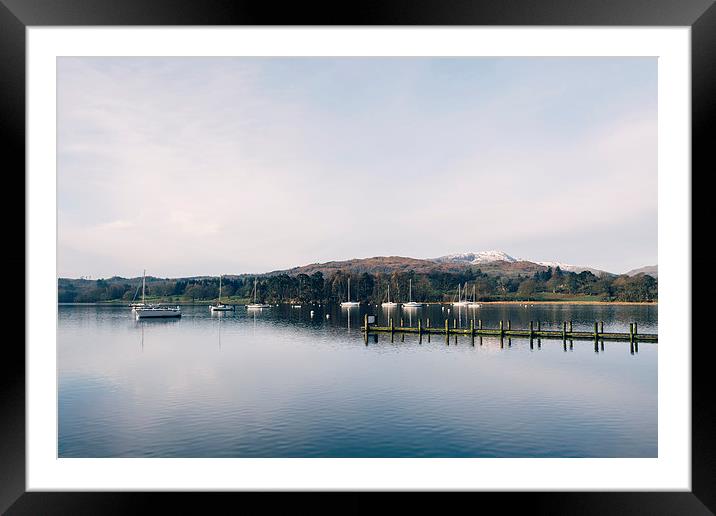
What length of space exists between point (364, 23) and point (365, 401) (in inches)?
430

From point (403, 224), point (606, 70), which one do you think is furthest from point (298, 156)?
point (606, 70)

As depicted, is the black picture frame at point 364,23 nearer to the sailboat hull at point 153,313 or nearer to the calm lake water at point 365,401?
the calm lake water at point 365,401

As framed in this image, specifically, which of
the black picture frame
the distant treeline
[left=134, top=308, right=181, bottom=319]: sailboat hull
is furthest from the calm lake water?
the distant treeline

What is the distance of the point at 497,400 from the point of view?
12883mm

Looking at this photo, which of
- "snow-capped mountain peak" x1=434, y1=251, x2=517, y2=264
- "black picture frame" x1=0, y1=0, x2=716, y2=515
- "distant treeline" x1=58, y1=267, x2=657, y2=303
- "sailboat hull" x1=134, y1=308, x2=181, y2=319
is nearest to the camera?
"black picture frame" x1=0, y1=0, x2=716, y2=515

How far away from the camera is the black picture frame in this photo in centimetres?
316

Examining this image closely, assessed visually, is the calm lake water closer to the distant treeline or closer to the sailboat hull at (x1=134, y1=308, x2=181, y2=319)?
the sailboat hull at (x1=134, y1=308, x2=181, y2=319)

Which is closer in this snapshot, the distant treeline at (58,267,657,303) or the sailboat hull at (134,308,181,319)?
the sailboat hull at (134,308,181,319)

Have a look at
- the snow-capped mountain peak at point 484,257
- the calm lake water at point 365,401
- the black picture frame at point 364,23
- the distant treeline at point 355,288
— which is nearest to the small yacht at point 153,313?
the calm lake water at point 365,401

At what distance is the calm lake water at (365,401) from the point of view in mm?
9336

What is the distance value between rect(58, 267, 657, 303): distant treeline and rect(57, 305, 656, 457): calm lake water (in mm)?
55677

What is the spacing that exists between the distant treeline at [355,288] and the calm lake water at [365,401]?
55677 mm

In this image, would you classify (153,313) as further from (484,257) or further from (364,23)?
(484,257)

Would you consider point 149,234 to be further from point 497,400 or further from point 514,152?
point 497,400
